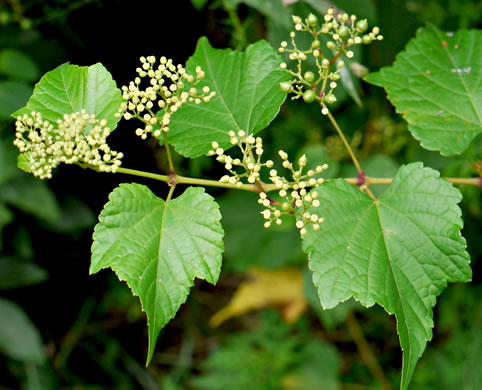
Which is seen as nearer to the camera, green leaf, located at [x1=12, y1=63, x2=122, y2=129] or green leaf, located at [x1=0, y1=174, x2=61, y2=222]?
green leaf, located at [x1=12, y1=63, x2=122, y2=129]

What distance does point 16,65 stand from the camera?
196cm

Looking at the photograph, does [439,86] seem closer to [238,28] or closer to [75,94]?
[238,28]

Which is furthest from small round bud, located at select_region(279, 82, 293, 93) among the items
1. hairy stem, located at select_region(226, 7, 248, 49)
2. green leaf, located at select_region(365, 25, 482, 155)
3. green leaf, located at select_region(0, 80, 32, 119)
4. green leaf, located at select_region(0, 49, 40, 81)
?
green leaf, located at select_region(0, 49, 40, 81)

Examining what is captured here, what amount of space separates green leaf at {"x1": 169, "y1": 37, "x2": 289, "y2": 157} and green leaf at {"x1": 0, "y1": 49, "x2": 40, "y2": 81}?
37.1 inches

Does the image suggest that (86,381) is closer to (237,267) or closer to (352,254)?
(237,267)

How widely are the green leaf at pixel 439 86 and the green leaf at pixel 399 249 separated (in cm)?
18

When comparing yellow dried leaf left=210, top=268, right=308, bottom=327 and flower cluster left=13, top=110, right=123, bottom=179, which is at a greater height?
flower cluster left=13, top=110, right=123, bottom=179

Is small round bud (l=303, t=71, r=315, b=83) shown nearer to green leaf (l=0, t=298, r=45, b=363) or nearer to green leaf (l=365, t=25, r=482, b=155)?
green leaf (l=365, t=25, r=482, b=155)

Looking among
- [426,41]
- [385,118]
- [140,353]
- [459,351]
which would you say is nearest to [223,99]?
[426,41]

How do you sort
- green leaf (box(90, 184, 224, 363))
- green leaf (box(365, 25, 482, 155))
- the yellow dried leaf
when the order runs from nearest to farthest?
green leaf (box(90, 184, 224, 363)), green leaf (box(365, 25, 482, 155)), the yellow dried leaf

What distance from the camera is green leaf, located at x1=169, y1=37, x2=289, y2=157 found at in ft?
4.19

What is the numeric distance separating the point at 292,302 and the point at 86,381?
143cm

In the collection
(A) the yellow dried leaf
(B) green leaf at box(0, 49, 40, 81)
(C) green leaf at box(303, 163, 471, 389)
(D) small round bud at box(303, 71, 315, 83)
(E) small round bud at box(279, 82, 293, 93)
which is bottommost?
(A) the yellow dried leaf

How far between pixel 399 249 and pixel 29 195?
155 cm
